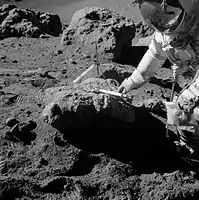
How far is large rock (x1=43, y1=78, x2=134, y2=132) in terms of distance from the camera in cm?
233

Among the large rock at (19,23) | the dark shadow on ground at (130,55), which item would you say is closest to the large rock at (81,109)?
the dark shadow on ground at (130,55)

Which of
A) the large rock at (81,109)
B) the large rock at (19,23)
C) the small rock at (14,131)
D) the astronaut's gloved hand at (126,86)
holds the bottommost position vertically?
the large rock at (19,23)

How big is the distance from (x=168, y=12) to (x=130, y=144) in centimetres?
86

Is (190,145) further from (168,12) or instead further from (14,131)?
(14,131)

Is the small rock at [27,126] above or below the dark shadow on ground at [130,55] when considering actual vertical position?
above

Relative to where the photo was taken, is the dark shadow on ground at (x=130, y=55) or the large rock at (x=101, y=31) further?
the dark shadow on ground at (x=130, y=55)

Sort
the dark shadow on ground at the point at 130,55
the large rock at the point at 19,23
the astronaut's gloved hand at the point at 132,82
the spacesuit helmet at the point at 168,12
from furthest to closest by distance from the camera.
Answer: the large rock at the point at 19,23, the dark shadow on ground at the point at 130,55, the astronaut's gloved hand at the point at 132,82, the spacesuit helmet at the point at 168,12

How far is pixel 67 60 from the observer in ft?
13.4

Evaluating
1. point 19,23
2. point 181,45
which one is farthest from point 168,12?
point 19,23

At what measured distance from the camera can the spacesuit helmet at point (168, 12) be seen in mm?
2090

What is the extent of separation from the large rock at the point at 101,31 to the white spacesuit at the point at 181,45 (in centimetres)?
151

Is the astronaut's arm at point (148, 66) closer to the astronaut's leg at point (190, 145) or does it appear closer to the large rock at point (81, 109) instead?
the large rock at point (81, 109)

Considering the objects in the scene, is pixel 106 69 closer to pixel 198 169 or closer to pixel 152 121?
pixel 152 121

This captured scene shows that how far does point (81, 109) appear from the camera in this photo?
235 centimetres
